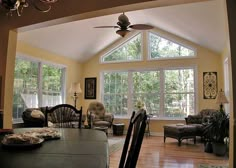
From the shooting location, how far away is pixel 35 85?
643 cm

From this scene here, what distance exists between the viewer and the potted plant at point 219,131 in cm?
425

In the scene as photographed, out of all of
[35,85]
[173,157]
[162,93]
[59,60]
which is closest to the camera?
[173,157]

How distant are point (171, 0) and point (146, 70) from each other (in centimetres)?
498

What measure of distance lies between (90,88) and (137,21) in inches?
116

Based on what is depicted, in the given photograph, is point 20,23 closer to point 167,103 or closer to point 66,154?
point 66,154

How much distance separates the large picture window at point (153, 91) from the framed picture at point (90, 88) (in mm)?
331

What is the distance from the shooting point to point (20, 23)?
3.84 metres

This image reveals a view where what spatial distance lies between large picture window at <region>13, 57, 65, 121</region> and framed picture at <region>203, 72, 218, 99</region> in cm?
455

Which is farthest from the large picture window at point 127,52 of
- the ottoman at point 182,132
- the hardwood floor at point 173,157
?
the hardwood floor at point 173,157

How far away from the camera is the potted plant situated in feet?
13.9

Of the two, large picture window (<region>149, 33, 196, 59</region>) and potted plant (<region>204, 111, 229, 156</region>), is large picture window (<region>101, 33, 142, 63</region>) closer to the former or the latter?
large picture window (<region>149, 33, 196, 59</region>)

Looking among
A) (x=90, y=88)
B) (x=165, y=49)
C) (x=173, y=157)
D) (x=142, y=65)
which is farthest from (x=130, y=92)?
(x=173, y=157)

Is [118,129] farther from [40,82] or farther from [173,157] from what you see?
[173,157]

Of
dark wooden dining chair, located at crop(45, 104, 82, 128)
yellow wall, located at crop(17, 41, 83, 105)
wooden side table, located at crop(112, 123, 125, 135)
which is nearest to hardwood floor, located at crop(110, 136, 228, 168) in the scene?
dark wooden dining chair, located at crop(45, 104, 82, 128)
